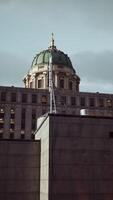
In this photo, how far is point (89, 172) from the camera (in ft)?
99.7

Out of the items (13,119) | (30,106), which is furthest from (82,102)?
(13,119)

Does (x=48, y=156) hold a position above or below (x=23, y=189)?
above

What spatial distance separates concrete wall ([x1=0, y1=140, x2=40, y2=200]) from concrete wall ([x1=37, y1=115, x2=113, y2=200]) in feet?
8.01

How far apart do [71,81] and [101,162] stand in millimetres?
90405

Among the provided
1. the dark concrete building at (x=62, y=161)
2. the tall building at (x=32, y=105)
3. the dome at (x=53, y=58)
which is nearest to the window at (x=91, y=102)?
the tall building at (x=32, y=105)

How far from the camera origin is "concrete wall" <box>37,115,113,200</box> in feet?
97.6

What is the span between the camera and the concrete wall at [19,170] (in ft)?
107

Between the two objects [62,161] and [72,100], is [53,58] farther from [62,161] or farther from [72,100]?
[62,161]

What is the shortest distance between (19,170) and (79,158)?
6.41 meters

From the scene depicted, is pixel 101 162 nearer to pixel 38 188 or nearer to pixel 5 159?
pixel 38 188

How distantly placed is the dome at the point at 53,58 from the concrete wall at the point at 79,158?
90.7 m

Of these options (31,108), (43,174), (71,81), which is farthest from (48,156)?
(71,81)

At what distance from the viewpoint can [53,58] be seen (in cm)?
12219

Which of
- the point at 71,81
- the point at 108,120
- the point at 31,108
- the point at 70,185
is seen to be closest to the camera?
the point at 70,185
